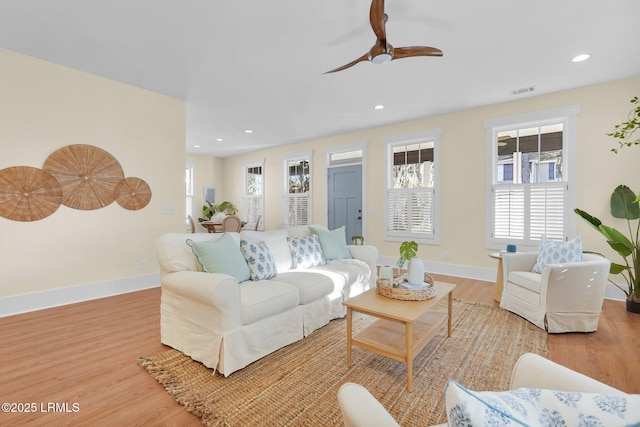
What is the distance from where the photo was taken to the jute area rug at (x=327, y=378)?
65.2 inches

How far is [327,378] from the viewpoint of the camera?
78.5 inches

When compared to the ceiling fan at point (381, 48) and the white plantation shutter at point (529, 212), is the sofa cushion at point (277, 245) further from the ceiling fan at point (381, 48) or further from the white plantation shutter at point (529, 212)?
the white plantation shutter at point (529, 212)

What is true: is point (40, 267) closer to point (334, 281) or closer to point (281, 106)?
point (334, 281)

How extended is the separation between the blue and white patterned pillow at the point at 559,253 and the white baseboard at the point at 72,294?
15.7 ft

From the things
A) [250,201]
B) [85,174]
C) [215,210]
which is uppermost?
[85,174]

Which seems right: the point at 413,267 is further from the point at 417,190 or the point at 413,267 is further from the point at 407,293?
the point at 417,190

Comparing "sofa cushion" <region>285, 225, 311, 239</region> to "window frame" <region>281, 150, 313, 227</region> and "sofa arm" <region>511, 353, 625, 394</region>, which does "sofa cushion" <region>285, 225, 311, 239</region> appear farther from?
"window frame" <region>281, 150, 313, 227</region>

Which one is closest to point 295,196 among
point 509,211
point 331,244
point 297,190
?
point 297,190

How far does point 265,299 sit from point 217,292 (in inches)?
16.3

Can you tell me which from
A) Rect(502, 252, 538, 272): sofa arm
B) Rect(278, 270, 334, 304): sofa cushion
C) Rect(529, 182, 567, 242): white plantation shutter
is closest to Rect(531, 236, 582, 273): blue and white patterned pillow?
Rect(502, 252, 538, 272): sofa arm

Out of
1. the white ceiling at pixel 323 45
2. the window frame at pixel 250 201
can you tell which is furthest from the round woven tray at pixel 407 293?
the window frame at pixel 250 201

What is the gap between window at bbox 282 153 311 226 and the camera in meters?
7.03

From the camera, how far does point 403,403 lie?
68.6 inches

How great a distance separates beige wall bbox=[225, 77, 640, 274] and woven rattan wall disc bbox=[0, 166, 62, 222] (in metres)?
4.54
